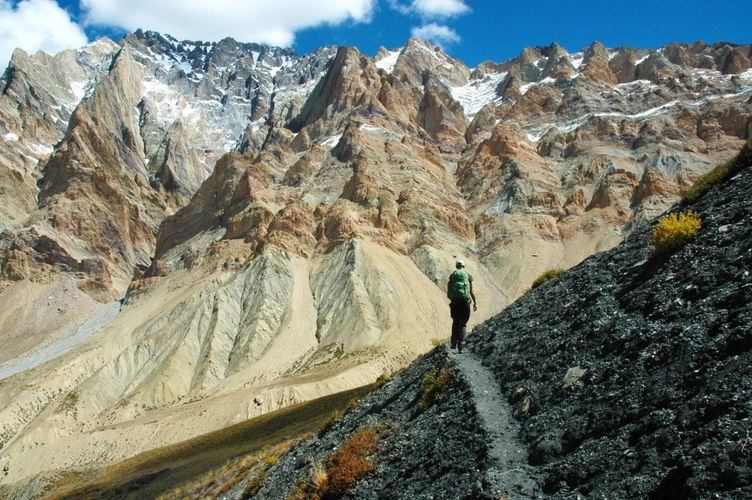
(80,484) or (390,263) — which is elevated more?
(390,263)

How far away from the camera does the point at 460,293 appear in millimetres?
14656

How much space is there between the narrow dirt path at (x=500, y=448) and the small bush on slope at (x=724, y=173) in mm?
6805

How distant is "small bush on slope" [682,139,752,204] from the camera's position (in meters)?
14.0

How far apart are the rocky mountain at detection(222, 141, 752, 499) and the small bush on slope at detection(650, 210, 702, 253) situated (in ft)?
0.97

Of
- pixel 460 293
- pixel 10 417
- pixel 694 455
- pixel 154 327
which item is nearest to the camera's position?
pixel 694 455

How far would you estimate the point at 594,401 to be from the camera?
8.78 metres

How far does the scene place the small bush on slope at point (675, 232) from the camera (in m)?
12.0

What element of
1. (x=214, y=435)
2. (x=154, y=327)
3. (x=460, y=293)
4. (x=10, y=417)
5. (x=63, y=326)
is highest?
(x=63, y=326)

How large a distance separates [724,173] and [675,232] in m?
3.35

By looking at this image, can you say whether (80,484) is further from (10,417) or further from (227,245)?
(227,245)

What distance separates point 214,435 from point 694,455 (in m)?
52.5

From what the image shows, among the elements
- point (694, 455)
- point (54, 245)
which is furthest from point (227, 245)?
point (694, 455)

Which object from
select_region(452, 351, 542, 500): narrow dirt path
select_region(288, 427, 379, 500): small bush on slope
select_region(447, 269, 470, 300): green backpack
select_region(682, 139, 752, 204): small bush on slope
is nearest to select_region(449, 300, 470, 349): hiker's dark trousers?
select_region(447, 269, 470, 300): green backpack

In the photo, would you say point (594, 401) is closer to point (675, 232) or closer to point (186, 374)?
point (675, 232)
